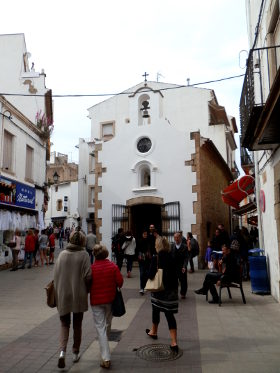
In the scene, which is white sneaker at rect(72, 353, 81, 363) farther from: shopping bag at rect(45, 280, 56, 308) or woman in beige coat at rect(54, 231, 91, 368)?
shopping bag at rect(45, 280, 56, 308)

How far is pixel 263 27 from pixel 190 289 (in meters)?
7.09

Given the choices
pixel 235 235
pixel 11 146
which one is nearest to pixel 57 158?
pixel 11 146

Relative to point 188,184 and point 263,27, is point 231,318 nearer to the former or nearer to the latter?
point 263,27

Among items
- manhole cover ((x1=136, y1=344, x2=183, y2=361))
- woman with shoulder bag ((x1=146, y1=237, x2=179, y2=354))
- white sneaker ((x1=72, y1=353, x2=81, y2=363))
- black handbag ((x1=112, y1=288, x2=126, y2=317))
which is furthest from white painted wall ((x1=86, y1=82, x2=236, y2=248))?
white sneaker ((x1=72, y1=353, x2=81, y2=363))

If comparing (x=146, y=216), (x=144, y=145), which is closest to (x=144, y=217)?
(x=146, y=216)

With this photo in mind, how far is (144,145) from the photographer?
1675 cm

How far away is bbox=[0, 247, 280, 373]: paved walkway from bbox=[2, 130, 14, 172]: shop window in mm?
7913

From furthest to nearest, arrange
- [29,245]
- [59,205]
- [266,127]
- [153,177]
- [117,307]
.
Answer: [59,205] → [153,177] → [29,245] → [266,127] → [117,307]

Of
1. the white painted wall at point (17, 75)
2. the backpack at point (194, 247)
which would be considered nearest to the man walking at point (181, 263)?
the backpack at point (194, 247)

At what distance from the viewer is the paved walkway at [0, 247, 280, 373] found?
4715 millimetres

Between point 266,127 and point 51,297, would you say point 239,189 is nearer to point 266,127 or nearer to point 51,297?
point 266,127

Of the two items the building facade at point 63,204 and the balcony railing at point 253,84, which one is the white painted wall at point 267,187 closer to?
the balcony railing at point 253,84

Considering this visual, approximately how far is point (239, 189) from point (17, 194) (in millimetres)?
9481

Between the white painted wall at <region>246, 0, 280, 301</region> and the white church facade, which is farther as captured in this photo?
the white church facade
